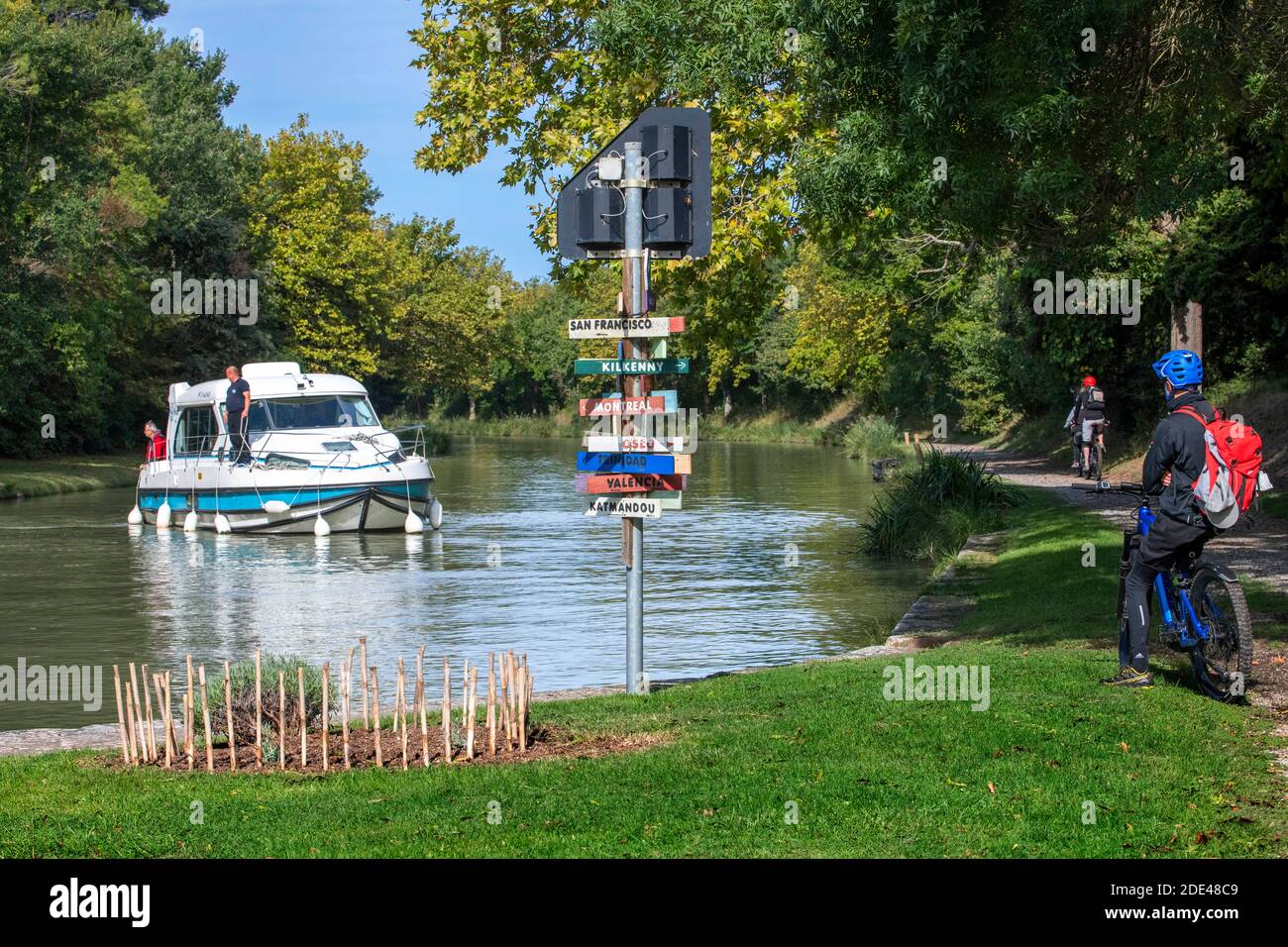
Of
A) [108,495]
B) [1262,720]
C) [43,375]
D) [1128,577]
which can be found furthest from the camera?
[43,375]

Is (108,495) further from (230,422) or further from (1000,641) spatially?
(1000,641)

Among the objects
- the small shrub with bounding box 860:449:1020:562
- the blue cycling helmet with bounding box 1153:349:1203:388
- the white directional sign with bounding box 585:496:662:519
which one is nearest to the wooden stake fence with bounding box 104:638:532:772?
the white directional sign with bounding box 585:496:662:519

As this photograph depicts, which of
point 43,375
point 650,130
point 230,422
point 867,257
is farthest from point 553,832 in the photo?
point 43,375

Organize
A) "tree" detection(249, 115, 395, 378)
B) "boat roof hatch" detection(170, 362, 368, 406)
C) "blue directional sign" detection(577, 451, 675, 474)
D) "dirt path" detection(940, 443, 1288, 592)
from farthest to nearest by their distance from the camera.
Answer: "tree" detection(249, 115, 395, 378)
"boat roof hatch" detection(170, 362, 368, 406)
"dirt path" detection(940, 443, 1288, 592)
"blue directional sign" detection(577, 451, 675, 474)

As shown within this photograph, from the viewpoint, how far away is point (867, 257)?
37.4m

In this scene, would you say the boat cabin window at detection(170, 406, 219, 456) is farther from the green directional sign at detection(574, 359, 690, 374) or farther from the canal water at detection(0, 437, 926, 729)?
the green directional sign at detection(574, 359, 690, 374)

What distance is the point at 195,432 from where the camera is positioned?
36062 mm

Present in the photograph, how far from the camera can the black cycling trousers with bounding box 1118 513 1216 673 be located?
416 inches

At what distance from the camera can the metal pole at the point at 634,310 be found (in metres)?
→ 11.7

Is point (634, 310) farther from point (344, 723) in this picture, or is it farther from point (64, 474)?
point (64, 474)

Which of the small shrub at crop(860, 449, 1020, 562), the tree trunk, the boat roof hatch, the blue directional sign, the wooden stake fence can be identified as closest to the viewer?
the wooden stake fence

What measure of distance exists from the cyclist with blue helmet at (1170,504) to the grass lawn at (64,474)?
37601 millimetres

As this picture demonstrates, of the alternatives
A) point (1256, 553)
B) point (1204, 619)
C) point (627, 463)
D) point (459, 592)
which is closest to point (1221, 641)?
point (1204, 619)
